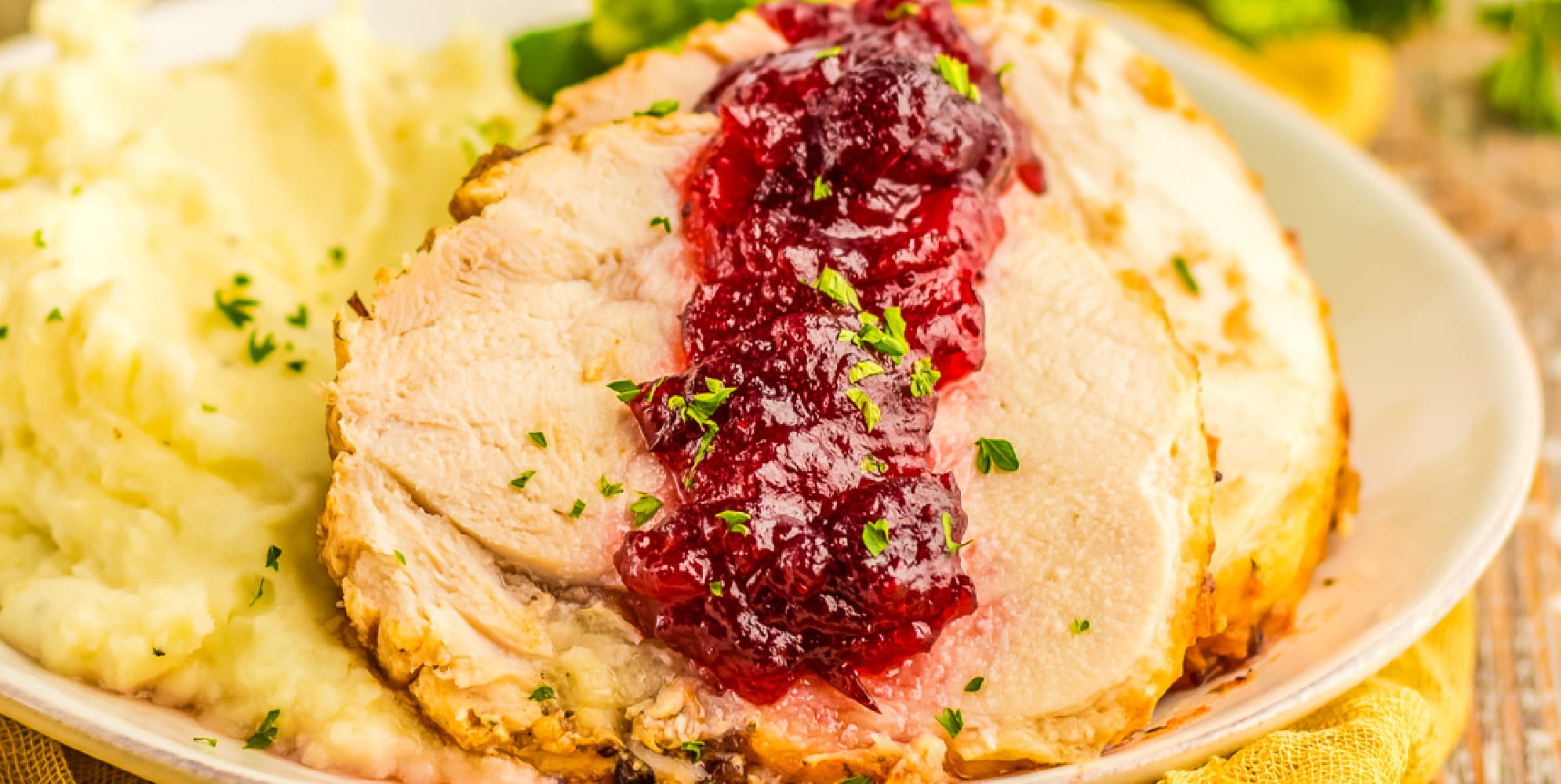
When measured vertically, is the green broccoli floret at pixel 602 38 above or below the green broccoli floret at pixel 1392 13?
above

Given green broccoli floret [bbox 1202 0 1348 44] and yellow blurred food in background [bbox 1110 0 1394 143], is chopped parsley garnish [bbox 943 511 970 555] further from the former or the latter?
green broccoli floret [bbox 1202 0 1348 44]

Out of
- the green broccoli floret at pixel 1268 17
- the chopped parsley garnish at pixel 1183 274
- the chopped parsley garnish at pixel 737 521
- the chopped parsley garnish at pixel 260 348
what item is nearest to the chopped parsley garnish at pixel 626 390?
the chopped parsley garnish at pixel 737 521

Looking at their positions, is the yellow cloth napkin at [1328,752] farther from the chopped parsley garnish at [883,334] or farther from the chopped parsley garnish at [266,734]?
the chopped parsley garnish at [883,334]

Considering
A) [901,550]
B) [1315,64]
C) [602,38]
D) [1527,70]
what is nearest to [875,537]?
[901,550]

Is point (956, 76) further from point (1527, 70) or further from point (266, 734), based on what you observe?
point (1527, 70)

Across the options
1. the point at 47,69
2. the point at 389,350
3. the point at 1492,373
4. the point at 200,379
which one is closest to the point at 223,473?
the point at 200,379

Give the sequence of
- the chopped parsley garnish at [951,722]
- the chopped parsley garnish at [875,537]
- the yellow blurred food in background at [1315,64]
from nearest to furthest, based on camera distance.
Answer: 1. the chopped parsley garnish at [875,537]
2. the chopped parsley garnish at [951,722]
3. the yellow blurred food in background at [1315,64]

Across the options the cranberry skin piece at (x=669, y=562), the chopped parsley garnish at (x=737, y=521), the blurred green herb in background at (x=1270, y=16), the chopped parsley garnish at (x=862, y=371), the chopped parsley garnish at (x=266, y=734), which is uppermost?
the chopped parsley garnish at (x=862, y=371)

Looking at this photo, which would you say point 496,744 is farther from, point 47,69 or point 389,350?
point 47,69
